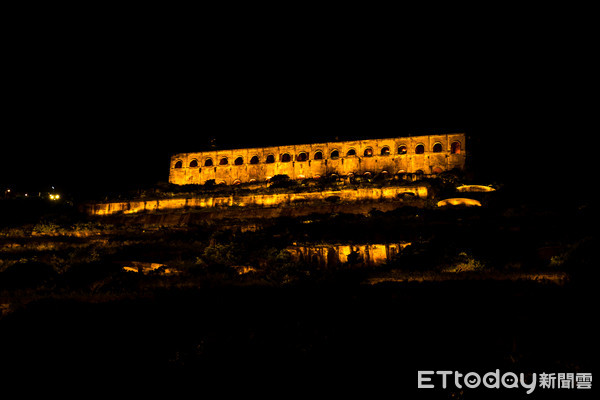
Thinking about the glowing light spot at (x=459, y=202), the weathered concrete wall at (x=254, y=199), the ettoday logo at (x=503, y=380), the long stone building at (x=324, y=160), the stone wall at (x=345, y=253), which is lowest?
the ettoday logo at (x=503, y=380)

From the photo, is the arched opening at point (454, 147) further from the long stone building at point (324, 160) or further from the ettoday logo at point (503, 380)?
the ettoday logo at point (503, 380)

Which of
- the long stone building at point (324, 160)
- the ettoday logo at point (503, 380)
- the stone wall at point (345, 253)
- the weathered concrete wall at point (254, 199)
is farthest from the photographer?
the long stone building at point (324, 160)

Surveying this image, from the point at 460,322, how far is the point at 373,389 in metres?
2.78

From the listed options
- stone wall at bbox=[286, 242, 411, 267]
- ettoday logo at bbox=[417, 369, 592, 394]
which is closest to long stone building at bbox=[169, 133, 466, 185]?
stone wall at bbox=[286, 242, 411, 267]

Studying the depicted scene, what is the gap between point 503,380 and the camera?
6.86 meters

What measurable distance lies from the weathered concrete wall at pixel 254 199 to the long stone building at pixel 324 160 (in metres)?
11.3

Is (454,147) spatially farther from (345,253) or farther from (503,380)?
(503,380)

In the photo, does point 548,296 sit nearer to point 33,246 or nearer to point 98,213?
point 33,246

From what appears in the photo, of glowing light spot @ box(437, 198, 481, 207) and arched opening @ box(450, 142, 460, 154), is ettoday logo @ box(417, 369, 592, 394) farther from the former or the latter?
arched opening @ box(450, 142, 460, 154)

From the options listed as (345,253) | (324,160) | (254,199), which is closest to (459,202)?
(345,253)

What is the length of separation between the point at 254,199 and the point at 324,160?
563 inches

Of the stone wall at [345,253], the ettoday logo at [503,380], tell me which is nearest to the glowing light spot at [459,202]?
the stone wall at [345,253]

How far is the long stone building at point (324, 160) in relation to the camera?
4512 cm

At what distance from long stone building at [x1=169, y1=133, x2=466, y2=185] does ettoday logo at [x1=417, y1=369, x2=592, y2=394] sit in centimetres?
3765
